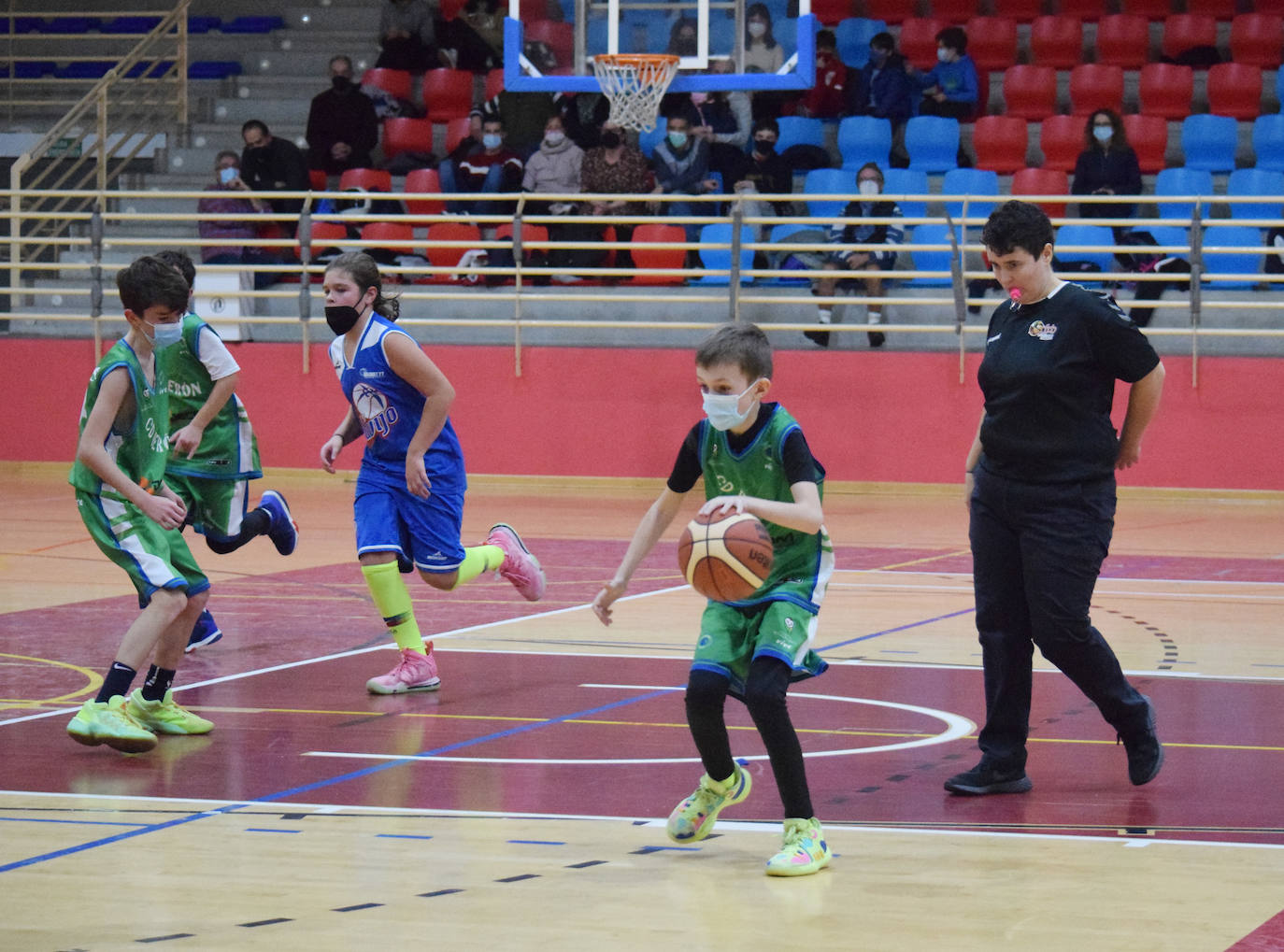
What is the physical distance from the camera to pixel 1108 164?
1639 centimetres

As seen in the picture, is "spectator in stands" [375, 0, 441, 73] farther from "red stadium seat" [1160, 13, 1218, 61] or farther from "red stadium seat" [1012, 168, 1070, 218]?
"red stadium seat" [1160, 13, 1218, 61]

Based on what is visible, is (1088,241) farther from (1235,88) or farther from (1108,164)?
(1235,88)

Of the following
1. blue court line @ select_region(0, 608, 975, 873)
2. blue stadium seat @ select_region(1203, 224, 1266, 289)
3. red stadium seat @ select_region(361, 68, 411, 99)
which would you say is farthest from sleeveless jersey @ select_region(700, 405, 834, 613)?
red stadium seat @ select_region(361, 68, 411, 99)

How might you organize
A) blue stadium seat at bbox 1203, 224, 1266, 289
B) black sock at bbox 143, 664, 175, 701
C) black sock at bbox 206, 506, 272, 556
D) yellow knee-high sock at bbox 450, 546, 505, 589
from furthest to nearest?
1. blue stadium seat at bbox 1203, 224, 1266, 289
2. black sock at bbox 206, 506, 272, 556
3. yellow knee-high sock at bbox 450, 546, 505, 589
4. black sock at bbox 143, 664, 175, 701

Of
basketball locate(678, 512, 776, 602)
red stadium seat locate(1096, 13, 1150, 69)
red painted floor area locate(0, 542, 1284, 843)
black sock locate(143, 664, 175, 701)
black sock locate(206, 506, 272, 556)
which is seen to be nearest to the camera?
basketball locate(678, 512, 776, 602)

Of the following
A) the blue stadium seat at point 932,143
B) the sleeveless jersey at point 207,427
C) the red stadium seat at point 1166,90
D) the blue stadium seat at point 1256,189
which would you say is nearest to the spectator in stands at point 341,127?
the blue stadium seat at point 932,143

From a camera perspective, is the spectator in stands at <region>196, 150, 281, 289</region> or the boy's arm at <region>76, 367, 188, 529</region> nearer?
the boy's arm at <region>76, 367, 188, 529</region>

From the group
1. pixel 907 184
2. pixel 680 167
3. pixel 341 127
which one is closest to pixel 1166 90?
pixel 907 184

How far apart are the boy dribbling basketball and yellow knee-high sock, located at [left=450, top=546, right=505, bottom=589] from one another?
2779 mm

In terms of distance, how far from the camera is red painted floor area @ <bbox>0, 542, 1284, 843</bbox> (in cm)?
547

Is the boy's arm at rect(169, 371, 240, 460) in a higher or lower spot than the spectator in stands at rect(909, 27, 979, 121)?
lower

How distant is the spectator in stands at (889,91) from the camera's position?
17781 millimetres

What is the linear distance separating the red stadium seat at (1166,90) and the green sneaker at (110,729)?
13.9 metres

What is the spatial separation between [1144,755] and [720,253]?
11909mm
